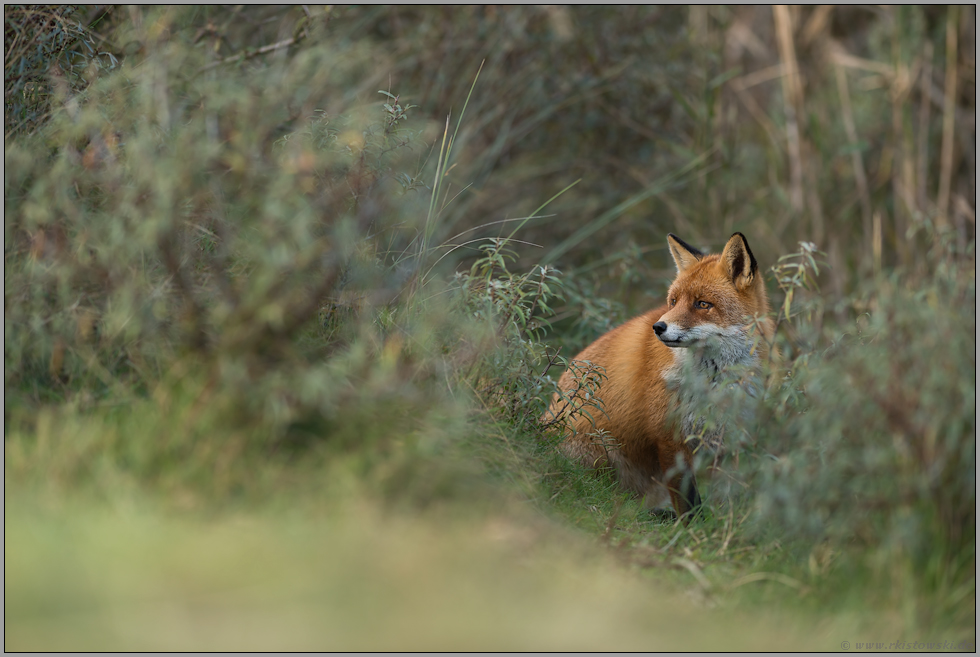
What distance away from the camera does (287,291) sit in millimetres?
3246

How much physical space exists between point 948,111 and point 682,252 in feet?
13.7

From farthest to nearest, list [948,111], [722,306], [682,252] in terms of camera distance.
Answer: [948,111] < [682,252] < [722,306]

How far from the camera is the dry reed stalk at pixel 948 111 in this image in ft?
24.4

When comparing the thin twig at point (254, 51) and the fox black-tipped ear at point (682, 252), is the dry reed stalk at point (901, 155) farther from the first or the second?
the thin twig at point (254, 51)

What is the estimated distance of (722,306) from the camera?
4.75 meters

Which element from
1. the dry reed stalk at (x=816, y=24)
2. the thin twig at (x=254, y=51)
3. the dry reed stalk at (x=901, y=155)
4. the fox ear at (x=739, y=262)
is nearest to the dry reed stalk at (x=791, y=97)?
the dry reed stalk at (x=816, y=24)

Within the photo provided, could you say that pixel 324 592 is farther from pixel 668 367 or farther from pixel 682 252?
pixel 682 252

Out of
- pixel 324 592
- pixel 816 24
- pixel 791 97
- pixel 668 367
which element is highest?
pixel 816 24

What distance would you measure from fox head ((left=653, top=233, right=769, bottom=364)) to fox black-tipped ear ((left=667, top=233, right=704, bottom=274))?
0.69 ft

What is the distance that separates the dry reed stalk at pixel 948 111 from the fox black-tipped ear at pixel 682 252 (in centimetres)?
366

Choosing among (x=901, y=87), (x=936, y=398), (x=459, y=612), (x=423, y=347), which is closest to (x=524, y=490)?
(x=423, y=347)

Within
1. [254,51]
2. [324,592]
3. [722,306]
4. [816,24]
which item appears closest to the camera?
[324,592]

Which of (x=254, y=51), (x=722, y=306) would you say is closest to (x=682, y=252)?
(x=722, y=306)

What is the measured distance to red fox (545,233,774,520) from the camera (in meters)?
4.64
